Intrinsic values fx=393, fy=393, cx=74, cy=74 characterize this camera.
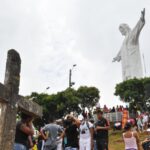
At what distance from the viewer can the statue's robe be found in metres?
46.1

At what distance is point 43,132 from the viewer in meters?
9.14

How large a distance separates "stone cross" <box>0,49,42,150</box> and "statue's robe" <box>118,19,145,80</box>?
41892 millimetres

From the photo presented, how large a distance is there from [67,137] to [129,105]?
1241 inches

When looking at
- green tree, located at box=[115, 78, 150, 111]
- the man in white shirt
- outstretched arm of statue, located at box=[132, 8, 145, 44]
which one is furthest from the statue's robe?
the man in white shirt

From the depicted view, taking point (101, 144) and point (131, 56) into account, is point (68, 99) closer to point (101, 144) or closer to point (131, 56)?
point (131, 56)

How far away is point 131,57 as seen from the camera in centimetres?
4650

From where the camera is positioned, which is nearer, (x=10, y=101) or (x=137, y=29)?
(x=10, y=101)

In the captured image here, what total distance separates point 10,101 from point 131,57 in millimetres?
42875

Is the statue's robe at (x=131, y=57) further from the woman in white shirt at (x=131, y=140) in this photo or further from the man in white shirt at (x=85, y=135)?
the woman in white shirt at (x=131, y=140)

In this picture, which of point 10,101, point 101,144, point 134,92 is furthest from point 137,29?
point 10,101

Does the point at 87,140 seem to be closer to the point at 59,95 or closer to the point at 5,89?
the point at 5,89

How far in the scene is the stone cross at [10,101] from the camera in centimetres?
426

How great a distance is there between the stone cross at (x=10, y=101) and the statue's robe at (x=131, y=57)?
41.9m

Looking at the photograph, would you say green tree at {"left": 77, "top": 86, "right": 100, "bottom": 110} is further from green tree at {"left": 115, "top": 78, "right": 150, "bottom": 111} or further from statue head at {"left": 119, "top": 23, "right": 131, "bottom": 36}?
statue head at {"left": 119, "top": 23, "right": 131, "bottom": 36}
